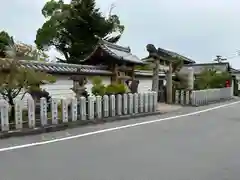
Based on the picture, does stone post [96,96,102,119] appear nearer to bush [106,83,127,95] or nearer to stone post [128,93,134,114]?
bush [106,83,127,95]

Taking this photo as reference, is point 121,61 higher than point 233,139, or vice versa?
point 121,61

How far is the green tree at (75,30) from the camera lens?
30281 millimetres

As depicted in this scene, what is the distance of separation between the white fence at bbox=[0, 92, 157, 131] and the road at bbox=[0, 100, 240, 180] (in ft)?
2.90

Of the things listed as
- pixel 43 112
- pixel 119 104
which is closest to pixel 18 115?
pixel 43 112

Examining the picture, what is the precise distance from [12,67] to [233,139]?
7.06 metres

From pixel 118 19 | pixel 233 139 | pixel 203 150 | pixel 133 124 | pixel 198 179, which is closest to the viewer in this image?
pixel 198 179

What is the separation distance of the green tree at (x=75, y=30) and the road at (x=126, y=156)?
803 inches

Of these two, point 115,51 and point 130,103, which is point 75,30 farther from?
point 130,103

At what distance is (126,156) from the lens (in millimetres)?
7000

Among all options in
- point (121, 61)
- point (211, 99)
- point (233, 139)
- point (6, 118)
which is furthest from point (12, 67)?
point (211, 99)

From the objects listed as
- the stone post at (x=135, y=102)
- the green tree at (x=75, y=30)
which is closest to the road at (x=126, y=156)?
the stone post at (x=135, y=102)

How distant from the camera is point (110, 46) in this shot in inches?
830

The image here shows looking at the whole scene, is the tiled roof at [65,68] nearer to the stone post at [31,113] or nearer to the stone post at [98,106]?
the stone post at [98,106]

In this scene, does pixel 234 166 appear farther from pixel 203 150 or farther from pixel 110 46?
pixel 110 46
